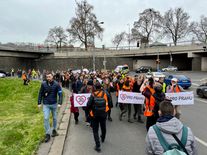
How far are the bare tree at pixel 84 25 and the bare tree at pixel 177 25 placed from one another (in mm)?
18103

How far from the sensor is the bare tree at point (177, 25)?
70938mm

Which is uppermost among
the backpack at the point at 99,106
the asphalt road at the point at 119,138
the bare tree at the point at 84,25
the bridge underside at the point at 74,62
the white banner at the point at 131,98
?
the bare tree at the point at 84,25

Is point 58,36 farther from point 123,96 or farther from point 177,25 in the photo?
point 123,96

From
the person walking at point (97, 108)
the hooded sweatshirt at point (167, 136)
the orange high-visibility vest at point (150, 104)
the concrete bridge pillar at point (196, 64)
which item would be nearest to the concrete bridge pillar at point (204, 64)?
the concrete bridge pillar at point (196, 64)

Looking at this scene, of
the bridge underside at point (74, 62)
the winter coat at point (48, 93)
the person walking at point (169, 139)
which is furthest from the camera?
the bridge underside at point (74, 62)

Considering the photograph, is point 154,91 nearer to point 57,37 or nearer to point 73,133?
point 73,133

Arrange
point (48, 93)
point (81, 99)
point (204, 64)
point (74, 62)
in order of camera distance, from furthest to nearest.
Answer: point (74, 62)
point (204, 64)
point (81, 99)
point (48, 93)

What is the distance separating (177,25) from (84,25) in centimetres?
2441

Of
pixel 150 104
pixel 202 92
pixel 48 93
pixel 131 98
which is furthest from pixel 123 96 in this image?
pixel 202 92

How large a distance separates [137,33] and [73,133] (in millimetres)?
67555

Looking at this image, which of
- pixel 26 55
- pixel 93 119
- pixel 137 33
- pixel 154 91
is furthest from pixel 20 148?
pixel 137 33

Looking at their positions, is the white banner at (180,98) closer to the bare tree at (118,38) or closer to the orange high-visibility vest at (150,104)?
the orange high-visibility vest at (150,104)

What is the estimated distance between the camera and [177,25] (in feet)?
233

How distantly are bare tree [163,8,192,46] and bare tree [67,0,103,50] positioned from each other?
18103 mm
